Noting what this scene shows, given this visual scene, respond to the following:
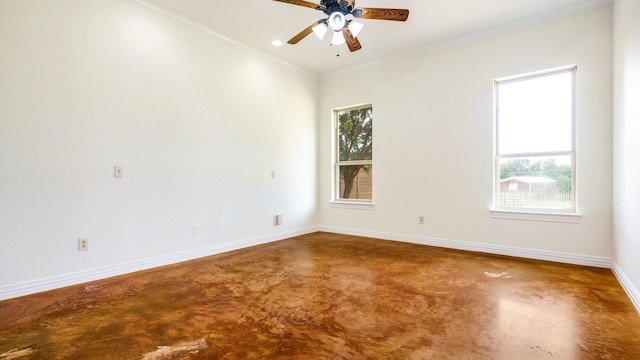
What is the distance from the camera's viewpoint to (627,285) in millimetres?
2629

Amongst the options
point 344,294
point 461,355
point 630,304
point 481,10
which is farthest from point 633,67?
point 344,294

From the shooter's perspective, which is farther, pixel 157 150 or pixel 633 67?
pixel 157 150

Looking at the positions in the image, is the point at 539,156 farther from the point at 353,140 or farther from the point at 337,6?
the point at 337,6

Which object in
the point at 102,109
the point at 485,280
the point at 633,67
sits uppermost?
the point at 633,67

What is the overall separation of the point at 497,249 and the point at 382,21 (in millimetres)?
3293

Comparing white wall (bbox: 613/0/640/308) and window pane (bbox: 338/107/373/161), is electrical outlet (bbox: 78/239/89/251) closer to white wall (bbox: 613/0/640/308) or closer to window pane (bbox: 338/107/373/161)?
window pane (bbox: 338/107/373/161)

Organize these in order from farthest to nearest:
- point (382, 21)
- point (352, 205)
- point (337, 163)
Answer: point (337, 163) < point (352, 205) < point (382, 21)

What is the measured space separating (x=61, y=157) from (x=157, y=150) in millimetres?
871

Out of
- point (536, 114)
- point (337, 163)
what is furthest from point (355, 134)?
point (536, 114)

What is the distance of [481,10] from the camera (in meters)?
3.51

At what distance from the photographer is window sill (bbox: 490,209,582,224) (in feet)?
11.5

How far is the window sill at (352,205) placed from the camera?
5.21 m

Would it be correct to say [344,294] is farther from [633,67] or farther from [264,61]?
[264,61]

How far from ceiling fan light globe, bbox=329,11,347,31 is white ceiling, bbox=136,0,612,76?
0.80 metres
